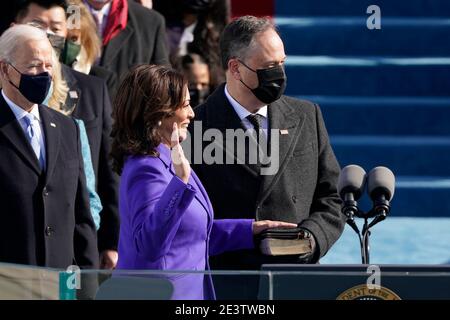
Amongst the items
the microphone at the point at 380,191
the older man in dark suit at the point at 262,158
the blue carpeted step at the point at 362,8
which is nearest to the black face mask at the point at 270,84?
the older man in dark suit at the point at 262,158

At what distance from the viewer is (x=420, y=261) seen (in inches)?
297

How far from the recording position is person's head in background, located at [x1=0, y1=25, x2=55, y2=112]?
16.7 ft

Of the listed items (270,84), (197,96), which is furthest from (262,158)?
(197,96)

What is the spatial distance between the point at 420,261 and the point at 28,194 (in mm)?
3090

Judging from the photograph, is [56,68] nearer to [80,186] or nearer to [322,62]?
[80,186]

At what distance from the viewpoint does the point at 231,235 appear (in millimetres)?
4855

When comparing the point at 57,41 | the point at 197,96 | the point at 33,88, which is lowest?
the point at 33,88

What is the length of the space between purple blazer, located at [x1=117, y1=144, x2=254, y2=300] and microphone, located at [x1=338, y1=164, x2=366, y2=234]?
18.7 inches

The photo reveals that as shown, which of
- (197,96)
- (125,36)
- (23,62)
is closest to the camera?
(23,62)

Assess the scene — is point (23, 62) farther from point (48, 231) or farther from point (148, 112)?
point (148, 112)

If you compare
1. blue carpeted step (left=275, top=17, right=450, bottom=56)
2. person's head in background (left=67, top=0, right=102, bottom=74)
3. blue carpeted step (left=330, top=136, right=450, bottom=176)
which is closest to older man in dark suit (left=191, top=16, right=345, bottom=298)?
person's head in background (left=67, top=0, right=102, bottom=74)

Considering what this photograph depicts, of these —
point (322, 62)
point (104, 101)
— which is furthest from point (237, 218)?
point (322, 62)

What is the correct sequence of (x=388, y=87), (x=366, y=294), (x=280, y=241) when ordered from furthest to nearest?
(x=388, y=87) < (x=280, y=241) < (x=366, y=294)

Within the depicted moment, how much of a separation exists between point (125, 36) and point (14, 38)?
1911mm
